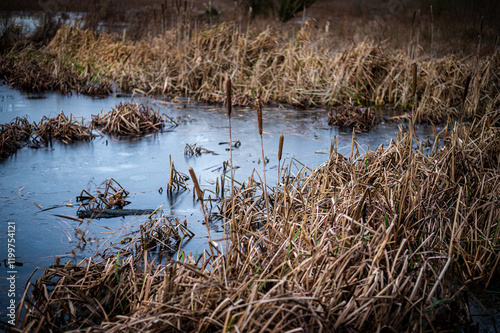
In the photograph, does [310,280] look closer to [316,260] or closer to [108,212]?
[316,260]

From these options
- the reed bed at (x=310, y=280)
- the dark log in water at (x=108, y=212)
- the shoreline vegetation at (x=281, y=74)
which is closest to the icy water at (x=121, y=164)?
the dark log in water at (x=108, y=212)

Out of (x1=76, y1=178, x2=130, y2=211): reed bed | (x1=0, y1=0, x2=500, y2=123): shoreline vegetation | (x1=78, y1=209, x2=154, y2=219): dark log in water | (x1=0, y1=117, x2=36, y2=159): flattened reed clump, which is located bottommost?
(x1=78, y1=209, x2=154, y2=219): dark log in water

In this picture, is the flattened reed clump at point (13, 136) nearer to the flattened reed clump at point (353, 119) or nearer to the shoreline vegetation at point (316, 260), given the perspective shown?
the shoreline vegetation at point (316, 260)

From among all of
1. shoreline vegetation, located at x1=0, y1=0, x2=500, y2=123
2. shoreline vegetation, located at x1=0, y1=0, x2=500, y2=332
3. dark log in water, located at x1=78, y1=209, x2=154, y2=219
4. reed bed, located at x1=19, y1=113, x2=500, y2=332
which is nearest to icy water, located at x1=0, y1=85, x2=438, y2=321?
dark log in water, located at x1=78, y1=209, x2=154, y2=219

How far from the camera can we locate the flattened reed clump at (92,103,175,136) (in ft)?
23.1

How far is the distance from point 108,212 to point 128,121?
129 inches

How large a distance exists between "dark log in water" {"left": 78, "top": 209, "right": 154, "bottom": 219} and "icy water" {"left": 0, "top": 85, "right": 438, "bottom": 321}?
8 cm

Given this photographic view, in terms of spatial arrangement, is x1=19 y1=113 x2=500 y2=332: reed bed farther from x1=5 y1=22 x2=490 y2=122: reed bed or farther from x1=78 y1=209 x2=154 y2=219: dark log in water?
x1=5 y1=22 x2=490 y2=122: reed bed

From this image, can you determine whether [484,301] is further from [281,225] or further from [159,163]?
[159,163]

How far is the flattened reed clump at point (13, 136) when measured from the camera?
5780 millimetres

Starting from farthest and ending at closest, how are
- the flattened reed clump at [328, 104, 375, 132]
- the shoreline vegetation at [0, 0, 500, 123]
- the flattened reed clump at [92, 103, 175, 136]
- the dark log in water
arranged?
the shoreline vegetation at [0, 0, 500, 123]
the flattened reed clump at [328, 104, 375, 132]
the flattened reed clump at [92, 103, 175, 136]
the dark log in water

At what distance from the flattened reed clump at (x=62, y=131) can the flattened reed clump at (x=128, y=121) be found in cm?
42

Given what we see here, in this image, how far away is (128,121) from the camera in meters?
7.19

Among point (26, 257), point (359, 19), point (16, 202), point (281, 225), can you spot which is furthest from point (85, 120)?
point (359, 19)
